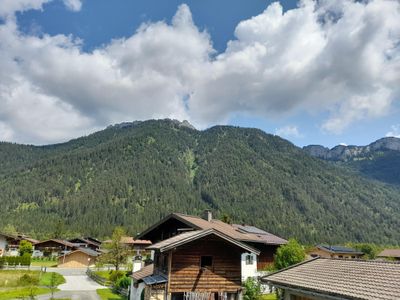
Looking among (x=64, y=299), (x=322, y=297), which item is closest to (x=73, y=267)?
(x=64, y=299)

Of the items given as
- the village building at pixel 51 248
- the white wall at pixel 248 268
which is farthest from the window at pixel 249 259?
the village building at pixel 51 248

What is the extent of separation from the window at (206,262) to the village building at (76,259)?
78.7 metres

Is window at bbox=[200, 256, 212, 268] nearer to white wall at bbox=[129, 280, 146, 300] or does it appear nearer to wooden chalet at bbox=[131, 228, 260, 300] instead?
wooden chalet at bbox=[131, 228, 260, 300]

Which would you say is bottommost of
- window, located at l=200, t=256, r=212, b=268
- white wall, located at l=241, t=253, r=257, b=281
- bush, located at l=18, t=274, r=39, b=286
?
bush, located at l=18, t=274, r=39, b=286

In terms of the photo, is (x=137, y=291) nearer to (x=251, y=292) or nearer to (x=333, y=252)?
(x=251, y=292)

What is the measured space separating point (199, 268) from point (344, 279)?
1206 cm

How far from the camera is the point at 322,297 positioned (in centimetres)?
1517

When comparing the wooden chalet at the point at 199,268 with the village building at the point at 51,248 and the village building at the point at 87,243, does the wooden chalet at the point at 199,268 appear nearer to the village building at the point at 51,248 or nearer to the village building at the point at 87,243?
the village building at the point at 51,248

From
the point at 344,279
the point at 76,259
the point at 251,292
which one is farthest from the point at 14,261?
the point at 344,279

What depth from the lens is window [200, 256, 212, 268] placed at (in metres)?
25.8

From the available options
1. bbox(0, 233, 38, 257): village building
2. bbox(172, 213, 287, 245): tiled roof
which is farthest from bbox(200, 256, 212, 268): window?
bbox(0, 233, 38, 257): village building

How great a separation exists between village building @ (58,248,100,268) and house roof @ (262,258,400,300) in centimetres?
8723

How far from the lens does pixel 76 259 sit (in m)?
97.5

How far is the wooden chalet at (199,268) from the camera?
81.1ft
